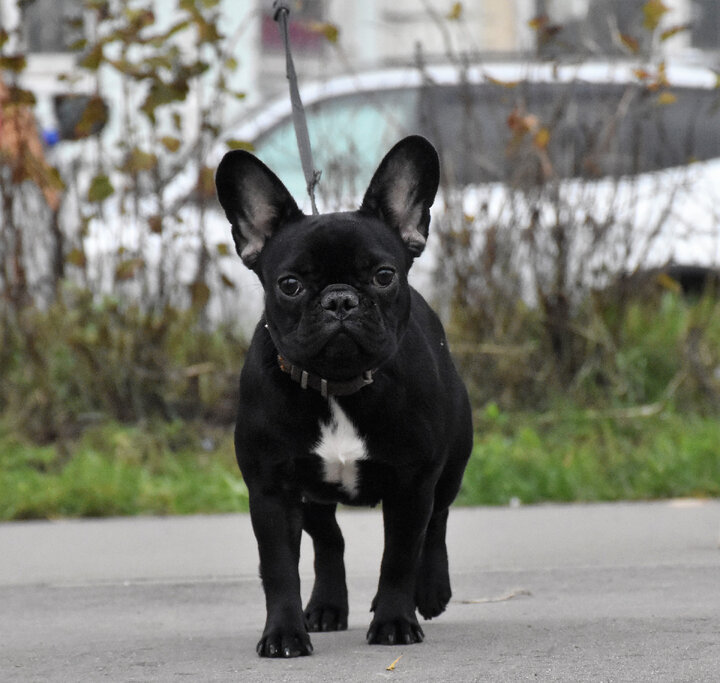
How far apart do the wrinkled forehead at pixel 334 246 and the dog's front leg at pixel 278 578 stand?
0.60 meters

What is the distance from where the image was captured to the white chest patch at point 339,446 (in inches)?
144

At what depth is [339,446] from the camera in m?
3.66

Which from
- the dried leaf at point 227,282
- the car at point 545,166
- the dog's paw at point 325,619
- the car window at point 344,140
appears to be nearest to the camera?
the dog's paw at point 325,619

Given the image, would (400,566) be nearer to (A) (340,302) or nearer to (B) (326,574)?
(B) (326,574)

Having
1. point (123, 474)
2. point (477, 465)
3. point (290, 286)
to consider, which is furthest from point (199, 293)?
point (290, 286)

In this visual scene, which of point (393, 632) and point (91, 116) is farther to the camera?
point (91, 116)

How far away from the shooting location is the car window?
785cm

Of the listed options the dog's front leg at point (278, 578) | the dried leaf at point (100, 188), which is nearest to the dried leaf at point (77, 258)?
the dried leaf at point (100, 188)

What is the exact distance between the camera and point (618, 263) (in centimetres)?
783

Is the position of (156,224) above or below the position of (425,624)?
above

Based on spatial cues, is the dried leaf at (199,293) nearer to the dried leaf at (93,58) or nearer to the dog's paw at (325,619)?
the dried leaf at (93,58)

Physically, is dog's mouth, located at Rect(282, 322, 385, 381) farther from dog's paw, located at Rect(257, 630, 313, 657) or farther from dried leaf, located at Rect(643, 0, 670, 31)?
dried leaf, located at Rect(643, 0, 670, 31)

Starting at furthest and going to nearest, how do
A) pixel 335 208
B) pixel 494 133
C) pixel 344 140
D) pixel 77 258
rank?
pixel 494 133 < pixel 344 140 < pixel 335 208 < pixel 77 258

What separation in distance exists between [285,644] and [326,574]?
21.3 inches
